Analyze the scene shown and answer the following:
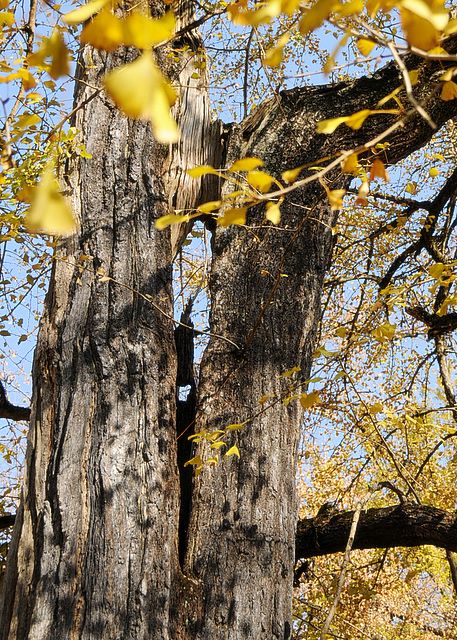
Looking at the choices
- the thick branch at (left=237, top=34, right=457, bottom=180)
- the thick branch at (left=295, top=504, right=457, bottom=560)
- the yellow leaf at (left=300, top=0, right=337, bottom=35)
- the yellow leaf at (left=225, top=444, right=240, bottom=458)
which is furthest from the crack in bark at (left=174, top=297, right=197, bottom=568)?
the yellow leaf at (left=300, top=0, right=337, bottom=35)

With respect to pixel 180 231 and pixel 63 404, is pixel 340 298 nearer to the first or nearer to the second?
pixel 180 231

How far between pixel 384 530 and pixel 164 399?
4.64 ft

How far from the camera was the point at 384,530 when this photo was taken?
10.6ft

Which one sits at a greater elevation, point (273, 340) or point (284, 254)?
point (284, 254)

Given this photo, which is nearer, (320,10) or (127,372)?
(320,10)

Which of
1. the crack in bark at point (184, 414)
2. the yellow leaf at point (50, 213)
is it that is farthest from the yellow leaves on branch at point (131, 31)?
the crack in bark at point (184, 414)

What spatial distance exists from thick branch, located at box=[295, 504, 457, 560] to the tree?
1 centimetres

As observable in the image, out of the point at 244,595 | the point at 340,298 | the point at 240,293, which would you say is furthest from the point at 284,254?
the point at 340,298

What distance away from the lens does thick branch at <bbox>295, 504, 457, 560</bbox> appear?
3.12 meters

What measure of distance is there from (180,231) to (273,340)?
0.77m

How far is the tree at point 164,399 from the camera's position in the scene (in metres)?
2.16

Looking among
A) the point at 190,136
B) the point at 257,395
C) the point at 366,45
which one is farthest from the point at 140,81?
the point at 190,136

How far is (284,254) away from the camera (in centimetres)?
263

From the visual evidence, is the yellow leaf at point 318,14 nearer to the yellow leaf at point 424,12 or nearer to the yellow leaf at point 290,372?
the yellow leaf at point 424,12
